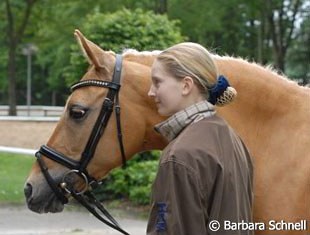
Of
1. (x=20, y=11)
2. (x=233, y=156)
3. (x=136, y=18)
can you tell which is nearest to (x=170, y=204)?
(x=233, y=156)

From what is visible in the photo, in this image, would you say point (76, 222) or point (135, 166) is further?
point (135, 166)

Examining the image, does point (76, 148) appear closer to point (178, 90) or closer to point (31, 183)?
point (31, 183)

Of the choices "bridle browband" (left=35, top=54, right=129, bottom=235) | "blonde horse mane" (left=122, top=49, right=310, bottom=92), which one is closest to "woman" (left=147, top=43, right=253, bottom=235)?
"bridle browband" (left=35, top=54, right=129, bottom=235)

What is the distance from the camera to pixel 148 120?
3902mm

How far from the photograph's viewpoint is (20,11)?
27188 millimetres

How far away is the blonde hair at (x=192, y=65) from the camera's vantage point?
2.63 m

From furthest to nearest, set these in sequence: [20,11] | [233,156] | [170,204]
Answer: [20,11] → [233,156] → [170,204]

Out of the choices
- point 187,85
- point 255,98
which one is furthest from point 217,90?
point 255,98

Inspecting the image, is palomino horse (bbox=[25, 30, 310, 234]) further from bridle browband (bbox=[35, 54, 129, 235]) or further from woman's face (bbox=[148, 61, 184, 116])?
woman's face (bbox=[148, 61, 184, 116])

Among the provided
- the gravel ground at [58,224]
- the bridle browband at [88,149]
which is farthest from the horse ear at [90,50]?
the gravel ground at [58,224]

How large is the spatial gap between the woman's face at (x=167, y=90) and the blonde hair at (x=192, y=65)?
0.03 meters

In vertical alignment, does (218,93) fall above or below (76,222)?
above

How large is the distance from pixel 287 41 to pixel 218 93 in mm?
28132

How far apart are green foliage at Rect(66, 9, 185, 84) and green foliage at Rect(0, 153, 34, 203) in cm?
242
